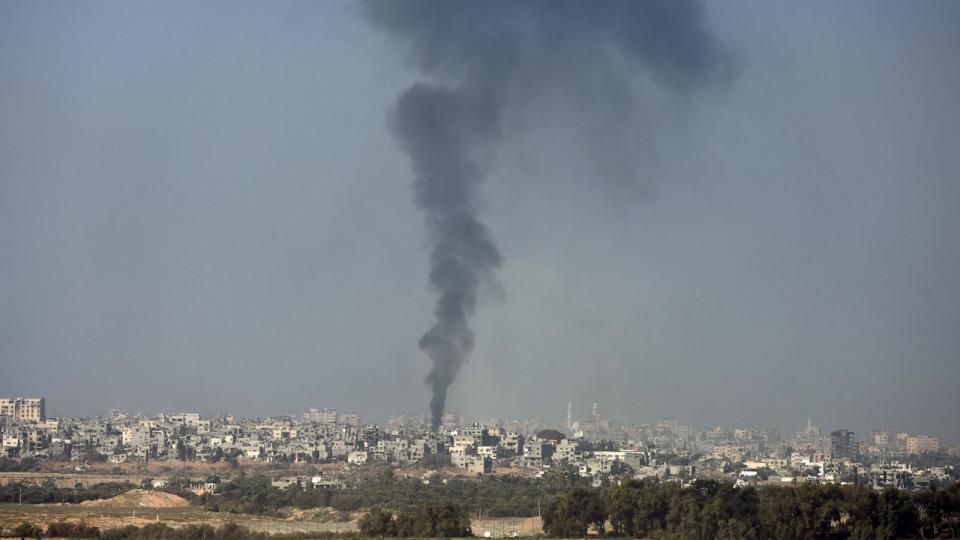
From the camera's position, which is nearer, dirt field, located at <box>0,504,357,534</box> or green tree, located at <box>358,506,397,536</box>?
green tree, located at <box>358,506,397,536</box>

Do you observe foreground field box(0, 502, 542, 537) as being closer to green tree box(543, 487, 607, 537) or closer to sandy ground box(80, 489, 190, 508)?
sandy ground box(80, 489, 190, 508)

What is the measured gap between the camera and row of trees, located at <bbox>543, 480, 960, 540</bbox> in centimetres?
5838

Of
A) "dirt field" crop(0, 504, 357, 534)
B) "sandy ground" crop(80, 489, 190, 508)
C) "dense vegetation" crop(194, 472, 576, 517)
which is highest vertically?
"dense vegetation" crop(194, 472, 576, 517)

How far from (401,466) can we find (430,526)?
61943 millimetres

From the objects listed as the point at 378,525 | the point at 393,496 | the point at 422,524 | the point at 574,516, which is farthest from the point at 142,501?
the point at 574,516

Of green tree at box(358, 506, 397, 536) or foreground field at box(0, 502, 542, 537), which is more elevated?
green tree at box(358, 506, 397, 536)

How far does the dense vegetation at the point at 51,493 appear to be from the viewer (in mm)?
84000

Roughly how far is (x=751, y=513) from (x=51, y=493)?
160ft

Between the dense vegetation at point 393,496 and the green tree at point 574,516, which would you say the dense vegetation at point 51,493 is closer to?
the dense vegetation at point 393,496

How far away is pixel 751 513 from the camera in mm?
60156

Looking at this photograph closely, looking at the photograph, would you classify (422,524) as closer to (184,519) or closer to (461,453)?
(184,519)

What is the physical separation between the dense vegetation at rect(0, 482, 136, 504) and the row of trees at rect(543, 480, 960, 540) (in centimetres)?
3589

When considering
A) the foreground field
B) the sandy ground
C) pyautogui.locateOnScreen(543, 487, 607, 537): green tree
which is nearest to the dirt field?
the foreground field

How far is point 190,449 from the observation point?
147250mm
